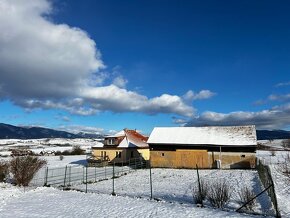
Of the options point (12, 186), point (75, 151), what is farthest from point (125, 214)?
point (75, 151)

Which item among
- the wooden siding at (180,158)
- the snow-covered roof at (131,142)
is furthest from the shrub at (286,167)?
the snow-covered roof at (131,142)

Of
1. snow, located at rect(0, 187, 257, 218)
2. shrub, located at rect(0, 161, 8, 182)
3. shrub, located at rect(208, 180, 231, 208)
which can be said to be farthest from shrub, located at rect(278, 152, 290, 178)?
shrub, located at rect(0, 161, 8, 182)

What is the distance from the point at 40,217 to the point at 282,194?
43.4ft

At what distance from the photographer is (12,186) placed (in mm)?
25141

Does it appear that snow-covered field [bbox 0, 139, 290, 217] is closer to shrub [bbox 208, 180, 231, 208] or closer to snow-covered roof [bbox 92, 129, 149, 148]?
shrub [bbox 208, 180, 231, 208]

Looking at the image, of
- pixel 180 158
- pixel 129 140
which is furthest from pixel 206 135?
pixel 129 140

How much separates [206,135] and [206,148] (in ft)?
9.23

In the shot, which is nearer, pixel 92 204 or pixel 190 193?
pixel 92 204

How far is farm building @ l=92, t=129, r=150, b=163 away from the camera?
166ft

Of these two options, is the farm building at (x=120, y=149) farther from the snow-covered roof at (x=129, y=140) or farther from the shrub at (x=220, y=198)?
the shrub at (x=220, y=198)

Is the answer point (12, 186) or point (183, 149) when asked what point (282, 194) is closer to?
point (12, 186)

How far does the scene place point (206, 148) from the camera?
4197 cm

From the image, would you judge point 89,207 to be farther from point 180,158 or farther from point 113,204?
point 180,158

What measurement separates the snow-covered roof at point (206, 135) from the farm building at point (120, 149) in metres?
5.77
